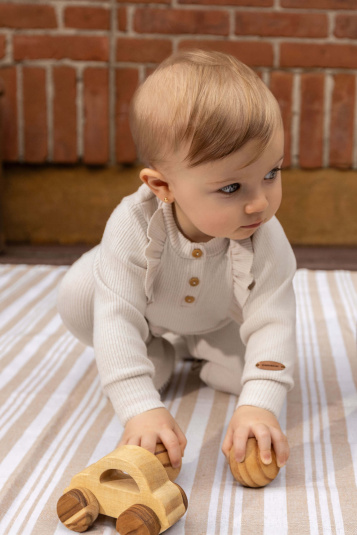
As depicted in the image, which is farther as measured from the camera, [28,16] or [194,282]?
[28,16]

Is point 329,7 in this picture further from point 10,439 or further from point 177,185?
point 10,439

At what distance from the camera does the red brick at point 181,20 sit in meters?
2.02

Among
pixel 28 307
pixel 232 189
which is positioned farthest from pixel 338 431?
pixel 28 307

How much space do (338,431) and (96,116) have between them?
138cm

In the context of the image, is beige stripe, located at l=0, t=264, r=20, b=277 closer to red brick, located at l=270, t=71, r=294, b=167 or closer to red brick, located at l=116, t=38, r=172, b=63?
red brick, located at l=116, t=38, r=172, b=63

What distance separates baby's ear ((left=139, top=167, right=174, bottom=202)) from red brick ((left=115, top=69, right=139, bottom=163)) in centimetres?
123

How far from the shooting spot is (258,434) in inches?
31.2

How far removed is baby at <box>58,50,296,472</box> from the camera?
30.2 inches

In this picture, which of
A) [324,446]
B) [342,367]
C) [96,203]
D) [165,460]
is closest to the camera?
[165,460]

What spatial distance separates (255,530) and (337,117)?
1.58m

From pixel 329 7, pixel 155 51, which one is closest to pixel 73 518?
pixel 155 51

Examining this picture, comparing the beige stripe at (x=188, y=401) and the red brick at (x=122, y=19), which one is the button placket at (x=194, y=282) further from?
the red brick at (x=122, y=19)

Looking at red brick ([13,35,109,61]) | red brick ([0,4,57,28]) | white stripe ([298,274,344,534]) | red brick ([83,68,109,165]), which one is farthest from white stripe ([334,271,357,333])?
red brick ([0,4,57,28])

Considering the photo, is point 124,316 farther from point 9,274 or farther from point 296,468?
point 9,274
